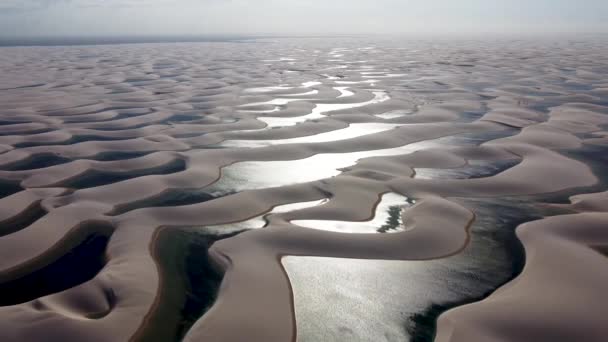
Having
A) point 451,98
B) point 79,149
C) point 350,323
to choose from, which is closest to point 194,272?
point 350,323

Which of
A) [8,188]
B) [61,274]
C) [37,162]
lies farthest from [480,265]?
[37,162]

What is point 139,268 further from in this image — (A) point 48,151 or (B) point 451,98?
(B) point 451,98

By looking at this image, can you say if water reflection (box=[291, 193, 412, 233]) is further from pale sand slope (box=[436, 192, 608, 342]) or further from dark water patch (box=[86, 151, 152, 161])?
dark water patch (box=[86, 151, 152, 161])

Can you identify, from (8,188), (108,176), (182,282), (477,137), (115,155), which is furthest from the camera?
(477,137)

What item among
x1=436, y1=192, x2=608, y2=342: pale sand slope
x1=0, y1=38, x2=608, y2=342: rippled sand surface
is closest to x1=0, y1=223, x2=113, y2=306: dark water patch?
x1=0, y1=38, x2=608, y2=342: rippled sand surface

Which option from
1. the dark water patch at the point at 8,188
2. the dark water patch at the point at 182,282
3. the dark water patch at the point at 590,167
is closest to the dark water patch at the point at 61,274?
the dark water patch at the point at 182,282

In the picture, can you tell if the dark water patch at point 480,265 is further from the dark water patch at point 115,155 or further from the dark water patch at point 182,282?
the dark water patch at point 115,155

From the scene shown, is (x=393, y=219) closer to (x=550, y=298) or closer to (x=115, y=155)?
(x=550, y=298)
